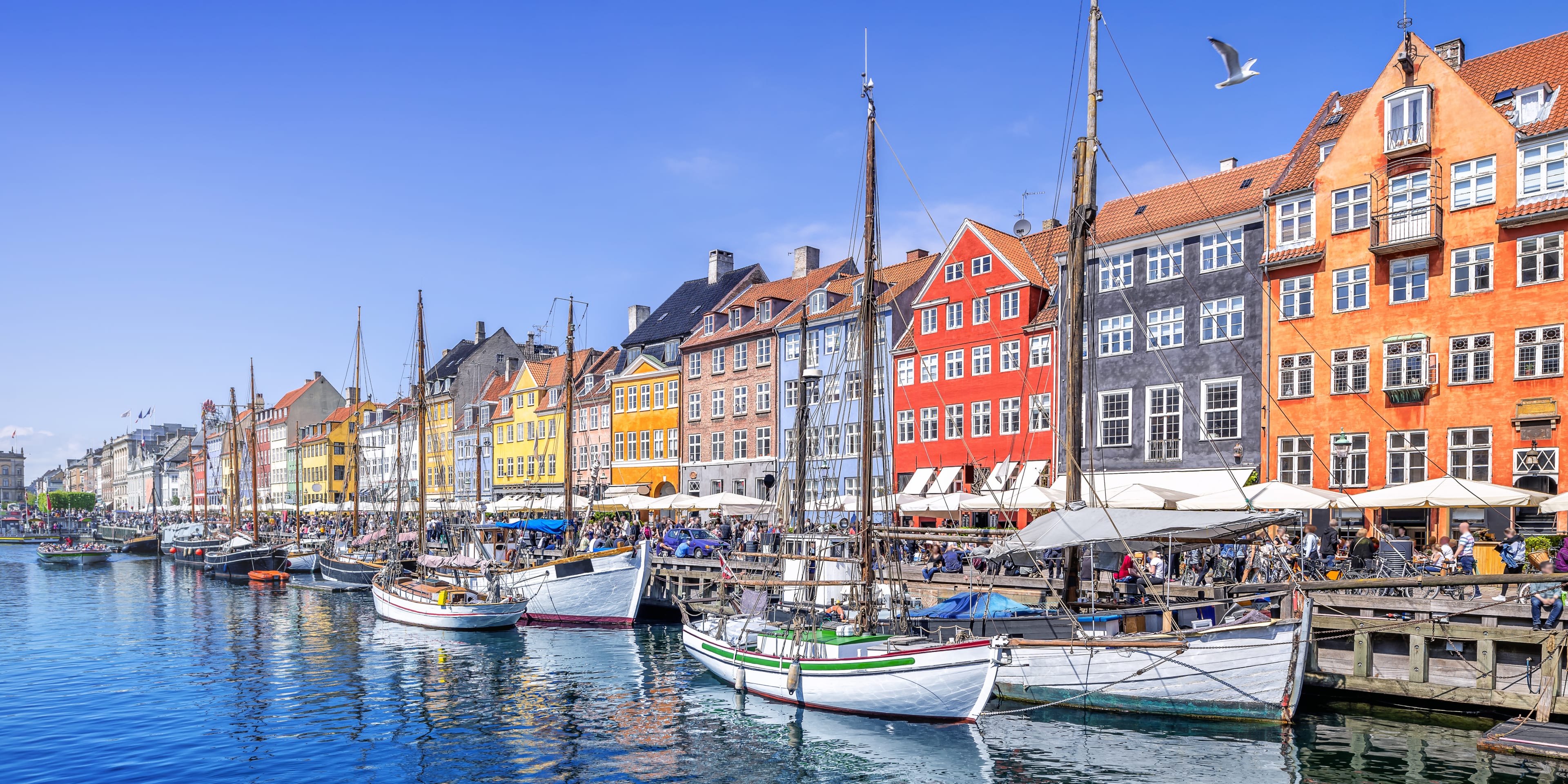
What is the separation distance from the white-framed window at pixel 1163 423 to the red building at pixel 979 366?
4047 millimetres

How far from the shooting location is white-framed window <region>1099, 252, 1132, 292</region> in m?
44.5

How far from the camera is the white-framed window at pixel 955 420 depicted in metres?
52.0

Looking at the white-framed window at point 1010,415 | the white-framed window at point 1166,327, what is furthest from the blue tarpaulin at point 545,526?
the white-framed window at point 1166,327

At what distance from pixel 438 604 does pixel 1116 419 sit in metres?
28.0

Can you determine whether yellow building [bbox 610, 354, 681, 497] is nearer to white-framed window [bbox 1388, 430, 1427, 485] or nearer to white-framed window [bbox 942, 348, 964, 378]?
white-framed window [bbox 942, 348, 964, 378]

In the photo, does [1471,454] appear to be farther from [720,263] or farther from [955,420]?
[720,263]

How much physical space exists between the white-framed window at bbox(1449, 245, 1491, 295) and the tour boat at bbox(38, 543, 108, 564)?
335ft

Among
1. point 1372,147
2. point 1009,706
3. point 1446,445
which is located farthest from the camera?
point 1372,147

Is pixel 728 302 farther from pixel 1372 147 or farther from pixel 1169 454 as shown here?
pixel 1372 147

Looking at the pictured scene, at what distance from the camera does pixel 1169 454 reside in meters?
42.1

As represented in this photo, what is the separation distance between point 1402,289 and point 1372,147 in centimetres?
519

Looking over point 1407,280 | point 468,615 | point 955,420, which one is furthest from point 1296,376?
point 468,615

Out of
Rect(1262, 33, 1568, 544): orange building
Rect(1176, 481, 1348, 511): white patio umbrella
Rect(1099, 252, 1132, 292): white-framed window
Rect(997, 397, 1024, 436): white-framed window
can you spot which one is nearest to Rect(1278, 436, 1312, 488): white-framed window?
Rect(1262, 33, 1568, 544): orange building

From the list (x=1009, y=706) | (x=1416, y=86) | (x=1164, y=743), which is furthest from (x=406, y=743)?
(x=1416, y=86)
